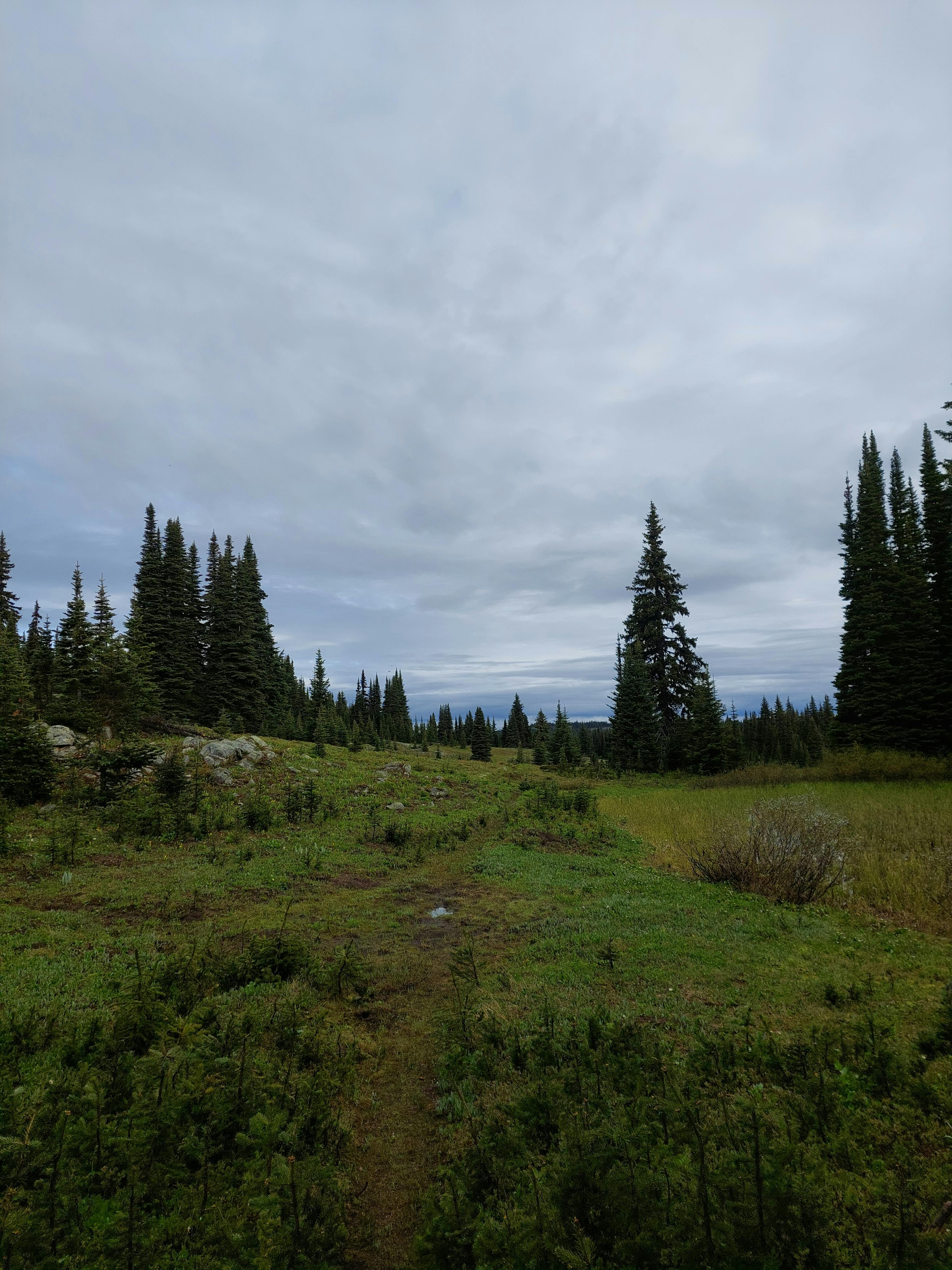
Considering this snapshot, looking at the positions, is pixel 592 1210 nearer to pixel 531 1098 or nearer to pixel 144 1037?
pixel 531 1098

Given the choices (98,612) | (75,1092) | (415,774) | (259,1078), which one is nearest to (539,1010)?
(259,1078)

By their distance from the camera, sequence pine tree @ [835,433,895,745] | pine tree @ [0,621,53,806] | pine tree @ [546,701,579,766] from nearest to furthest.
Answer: pine tree @ [0,621,53,806]
pine tree @ [835,433,895,745]
pine tree @ [546,701,579,766]

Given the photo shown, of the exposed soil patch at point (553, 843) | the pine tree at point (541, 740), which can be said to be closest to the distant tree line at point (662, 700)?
the pine tree at point (541, 740)

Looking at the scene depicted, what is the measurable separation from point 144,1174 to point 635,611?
46.2m

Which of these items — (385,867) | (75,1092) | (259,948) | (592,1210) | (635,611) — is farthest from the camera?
(635,611)

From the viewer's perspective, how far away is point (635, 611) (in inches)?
1826

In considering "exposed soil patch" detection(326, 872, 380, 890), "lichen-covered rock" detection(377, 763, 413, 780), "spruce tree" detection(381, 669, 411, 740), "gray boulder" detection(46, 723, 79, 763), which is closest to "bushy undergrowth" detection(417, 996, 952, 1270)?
"exposed soil patch" detection(326, 872, 380, 890)

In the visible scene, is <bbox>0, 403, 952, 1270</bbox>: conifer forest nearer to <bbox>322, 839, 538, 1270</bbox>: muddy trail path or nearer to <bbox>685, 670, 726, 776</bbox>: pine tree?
<bbox>322, 839, 538, 1270</bbox>: muddy trail path

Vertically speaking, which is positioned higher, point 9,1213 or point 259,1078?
point 9,1213

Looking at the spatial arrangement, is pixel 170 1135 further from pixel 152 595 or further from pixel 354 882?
pixel 152 595

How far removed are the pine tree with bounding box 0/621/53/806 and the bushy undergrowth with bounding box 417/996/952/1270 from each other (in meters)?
16.8

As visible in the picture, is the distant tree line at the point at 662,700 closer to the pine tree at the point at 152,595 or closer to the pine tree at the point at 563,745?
the pine tree at the point at 563,745

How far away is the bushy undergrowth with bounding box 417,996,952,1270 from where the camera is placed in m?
2.91

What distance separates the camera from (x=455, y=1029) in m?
6.14
